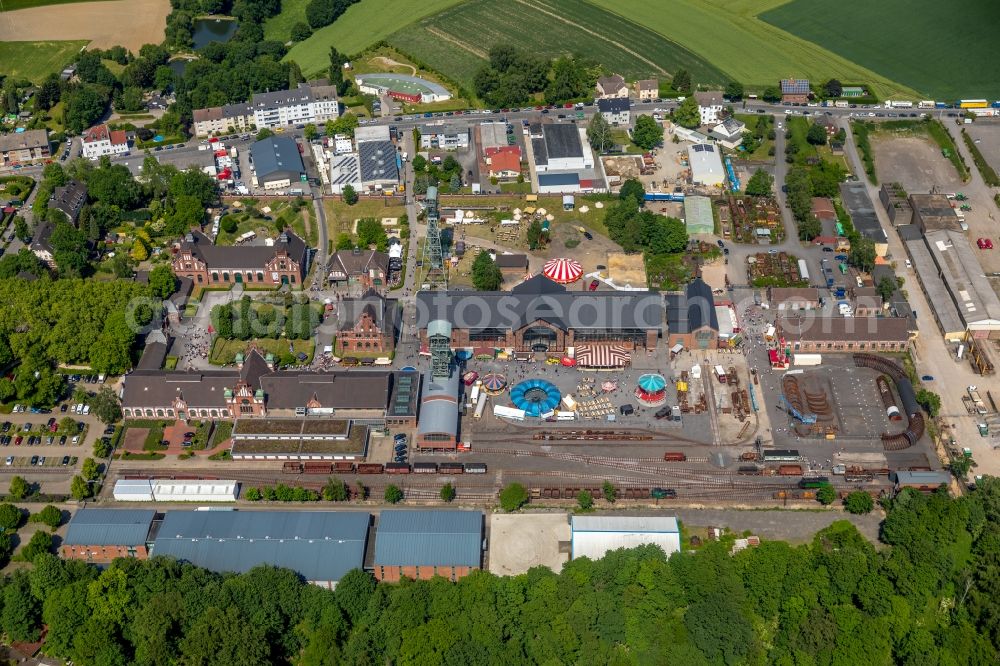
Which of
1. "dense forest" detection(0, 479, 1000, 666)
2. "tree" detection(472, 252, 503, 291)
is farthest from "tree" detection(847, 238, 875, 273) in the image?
"dense forest" detection(0, 479, 1000, 666)

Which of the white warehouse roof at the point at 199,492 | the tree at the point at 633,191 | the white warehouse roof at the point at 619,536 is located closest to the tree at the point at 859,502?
the white warehouse roof at the point at 619,536

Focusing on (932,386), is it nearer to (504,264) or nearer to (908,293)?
(908,293)

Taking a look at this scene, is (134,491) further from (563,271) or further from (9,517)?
(563,271)

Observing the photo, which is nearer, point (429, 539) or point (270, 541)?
point (429, 539)

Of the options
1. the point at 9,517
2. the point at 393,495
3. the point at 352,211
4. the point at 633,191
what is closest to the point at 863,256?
the point at 633,191

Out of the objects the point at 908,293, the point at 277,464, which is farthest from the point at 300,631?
the point at 908,293

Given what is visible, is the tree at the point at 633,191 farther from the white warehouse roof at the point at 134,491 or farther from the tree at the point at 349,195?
the white warehouse roof at the point at 134,491

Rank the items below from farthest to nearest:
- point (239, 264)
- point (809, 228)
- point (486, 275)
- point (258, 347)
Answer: point (809, 228) < point (239, 264) < point (486, 275) < point (258, 347)
